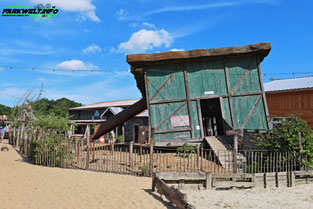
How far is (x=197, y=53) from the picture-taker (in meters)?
14.3

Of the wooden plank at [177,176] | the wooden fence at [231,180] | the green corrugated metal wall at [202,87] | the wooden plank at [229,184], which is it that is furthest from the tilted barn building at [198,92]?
the wooden plank at [177,176]

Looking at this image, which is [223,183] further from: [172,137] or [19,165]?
[19,165]

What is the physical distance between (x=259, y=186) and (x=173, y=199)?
148 inches

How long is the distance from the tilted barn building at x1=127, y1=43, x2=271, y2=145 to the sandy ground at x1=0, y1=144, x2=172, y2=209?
17.7 feet

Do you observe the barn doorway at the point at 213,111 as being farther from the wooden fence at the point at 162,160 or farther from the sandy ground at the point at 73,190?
the sandy ground at the point at 73,190

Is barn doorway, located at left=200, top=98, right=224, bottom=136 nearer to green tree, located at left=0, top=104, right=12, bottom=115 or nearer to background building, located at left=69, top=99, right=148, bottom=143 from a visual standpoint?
background building, located at left=69, top=99, right=148, bottom=143

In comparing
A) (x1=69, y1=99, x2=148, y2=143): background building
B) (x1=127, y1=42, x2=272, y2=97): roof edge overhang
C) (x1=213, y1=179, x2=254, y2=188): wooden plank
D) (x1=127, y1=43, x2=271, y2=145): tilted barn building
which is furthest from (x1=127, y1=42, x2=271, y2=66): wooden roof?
(x1=69, y1=99, x2=148, y2=143): background building

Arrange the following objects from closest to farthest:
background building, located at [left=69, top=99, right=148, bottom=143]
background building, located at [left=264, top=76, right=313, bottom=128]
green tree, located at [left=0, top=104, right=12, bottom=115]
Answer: background building, located at [left=264, top=76, right=313, bottom=128]
background building, located at [left=69, top=99, right=148, bottom=143]
green tree, located at [left=0, top=104, right=12, bottom=115]

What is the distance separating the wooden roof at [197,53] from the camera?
46.1 ft

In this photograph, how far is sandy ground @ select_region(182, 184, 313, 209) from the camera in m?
6.94

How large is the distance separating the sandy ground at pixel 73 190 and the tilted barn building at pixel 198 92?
17.7 ft

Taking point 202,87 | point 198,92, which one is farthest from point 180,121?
point 202,87

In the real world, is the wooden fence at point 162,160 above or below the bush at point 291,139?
below

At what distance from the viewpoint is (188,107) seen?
1491 cm
